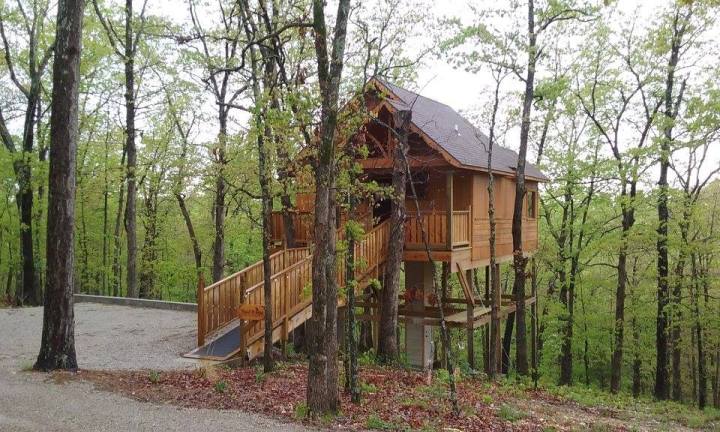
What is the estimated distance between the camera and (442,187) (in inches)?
643

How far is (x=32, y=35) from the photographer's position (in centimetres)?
1989

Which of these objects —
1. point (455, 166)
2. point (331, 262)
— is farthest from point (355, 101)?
point (455, 166)

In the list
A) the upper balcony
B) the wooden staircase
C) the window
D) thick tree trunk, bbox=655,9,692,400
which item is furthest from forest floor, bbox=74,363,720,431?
the window

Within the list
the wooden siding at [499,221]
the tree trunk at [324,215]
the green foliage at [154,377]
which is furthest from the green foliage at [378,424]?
the wooden siding at [499,221]

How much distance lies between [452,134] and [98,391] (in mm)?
12023

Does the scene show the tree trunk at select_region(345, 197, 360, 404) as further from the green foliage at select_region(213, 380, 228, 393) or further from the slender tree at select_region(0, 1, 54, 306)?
the slender tree at select_region(0, 1, 54, 306)

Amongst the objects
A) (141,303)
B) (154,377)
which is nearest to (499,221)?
(154,377)

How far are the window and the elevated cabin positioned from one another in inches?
27.3

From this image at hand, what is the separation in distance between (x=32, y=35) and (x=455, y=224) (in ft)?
55.3

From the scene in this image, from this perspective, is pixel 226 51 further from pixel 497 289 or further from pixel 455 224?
pixel 497 289

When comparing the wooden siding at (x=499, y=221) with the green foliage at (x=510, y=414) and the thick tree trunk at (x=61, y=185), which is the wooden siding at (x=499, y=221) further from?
the thick tree trunk at (x=61, y=185)

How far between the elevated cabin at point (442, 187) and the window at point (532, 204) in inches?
27.3

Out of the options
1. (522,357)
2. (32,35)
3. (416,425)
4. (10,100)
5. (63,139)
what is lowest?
(522,357)

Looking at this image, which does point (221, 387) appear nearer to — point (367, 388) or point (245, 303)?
point (245, 303)
